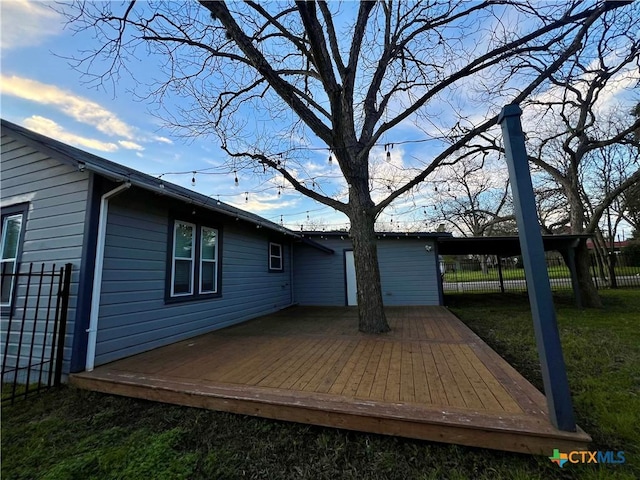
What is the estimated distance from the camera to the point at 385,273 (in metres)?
9.62

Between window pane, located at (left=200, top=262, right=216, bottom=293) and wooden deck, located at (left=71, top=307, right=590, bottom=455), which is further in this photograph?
window pane, located at (left=200, top=262, right=216, bottom=293)

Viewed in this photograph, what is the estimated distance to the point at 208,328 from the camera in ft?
18.3

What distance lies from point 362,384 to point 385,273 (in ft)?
23.3

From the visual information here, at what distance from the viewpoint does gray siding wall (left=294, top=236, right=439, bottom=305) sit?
30.7ft

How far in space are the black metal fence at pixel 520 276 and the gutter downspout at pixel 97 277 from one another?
33.4 ft

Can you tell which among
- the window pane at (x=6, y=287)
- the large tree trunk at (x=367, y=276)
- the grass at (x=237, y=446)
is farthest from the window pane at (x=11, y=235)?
the large tree trunk at (x=367, y=276)

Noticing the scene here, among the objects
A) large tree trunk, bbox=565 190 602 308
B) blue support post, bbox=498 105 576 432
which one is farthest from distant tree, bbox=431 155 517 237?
blue support post, bbox=498 105 576 432

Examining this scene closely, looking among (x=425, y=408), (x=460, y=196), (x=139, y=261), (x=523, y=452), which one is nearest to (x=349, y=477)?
(x=425, y=408)

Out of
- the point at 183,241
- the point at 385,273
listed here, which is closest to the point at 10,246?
the point at 183,241

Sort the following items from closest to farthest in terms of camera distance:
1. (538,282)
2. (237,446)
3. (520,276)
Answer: (538,282) < (237,446) < (520,276)

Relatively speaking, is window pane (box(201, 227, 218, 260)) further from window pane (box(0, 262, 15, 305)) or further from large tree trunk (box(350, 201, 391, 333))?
large tree trunk (box(350, 201, 391, 333))

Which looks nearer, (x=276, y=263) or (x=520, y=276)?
(x=276, y=263)

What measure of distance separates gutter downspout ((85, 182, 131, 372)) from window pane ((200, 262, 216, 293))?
79.4 inches

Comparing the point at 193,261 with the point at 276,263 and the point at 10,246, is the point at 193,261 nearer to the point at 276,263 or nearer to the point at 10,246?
the point at 10,246
